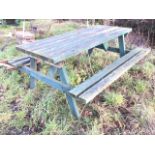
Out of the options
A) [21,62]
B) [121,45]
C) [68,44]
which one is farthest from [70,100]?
[121,45]

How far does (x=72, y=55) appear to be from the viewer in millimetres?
2723

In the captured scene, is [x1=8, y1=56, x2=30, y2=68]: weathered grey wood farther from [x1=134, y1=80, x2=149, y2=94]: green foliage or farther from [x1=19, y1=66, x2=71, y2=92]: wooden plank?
[x1=134, y1=80, x2=149, y2=94]: green foliage

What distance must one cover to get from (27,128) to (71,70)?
1196 millimetres

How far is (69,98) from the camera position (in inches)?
110

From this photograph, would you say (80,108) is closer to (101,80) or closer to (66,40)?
(101,80)

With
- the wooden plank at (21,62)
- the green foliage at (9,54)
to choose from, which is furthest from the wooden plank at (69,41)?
the green foliage at (9,54)

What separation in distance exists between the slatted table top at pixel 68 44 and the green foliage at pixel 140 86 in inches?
28.6

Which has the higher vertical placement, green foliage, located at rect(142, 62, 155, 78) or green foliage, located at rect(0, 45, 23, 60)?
green foliage, located at rect(0, 45, 23, 60)

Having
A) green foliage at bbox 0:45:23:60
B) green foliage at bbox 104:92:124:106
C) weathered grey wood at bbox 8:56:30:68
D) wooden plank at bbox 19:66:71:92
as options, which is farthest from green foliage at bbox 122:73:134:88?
green foliage at bbox 0:45:23:60

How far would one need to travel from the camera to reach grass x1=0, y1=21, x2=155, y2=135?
2.83 m

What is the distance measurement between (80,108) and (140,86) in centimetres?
95

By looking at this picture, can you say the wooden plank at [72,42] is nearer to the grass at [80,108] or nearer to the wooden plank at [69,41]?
the wooden plank at [69,41]
